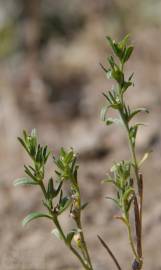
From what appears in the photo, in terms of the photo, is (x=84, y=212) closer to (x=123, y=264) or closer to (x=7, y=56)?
(x=123, y=264)

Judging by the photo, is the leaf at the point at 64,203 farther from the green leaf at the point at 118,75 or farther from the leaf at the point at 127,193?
the green leaf at the point at 118,75

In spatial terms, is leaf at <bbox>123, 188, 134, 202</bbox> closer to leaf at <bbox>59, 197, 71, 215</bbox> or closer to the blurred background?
leaf at <bbox>59, 197, 71, 215</bbox>

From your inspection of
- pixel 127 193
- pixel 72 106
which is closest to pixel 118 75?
pixel 127 193

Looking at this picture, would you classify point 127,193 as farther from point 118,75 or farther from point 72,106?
point 72,106

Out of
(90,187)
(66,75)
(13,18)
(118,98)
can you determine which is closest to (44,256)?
(90,187)

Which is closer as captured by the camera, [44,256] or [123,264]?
[123,264]

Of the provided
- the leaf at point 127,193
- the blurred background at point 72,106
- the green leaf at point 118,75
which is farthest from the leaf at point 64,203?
the blurred background at point 72,106

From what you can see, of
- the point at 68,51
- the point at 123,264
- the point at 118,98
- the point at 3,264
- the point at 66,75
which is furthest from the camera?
the point at 68,51

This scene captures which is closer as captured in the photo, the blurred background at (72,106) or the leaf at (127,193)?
the leaf at (127,193)
